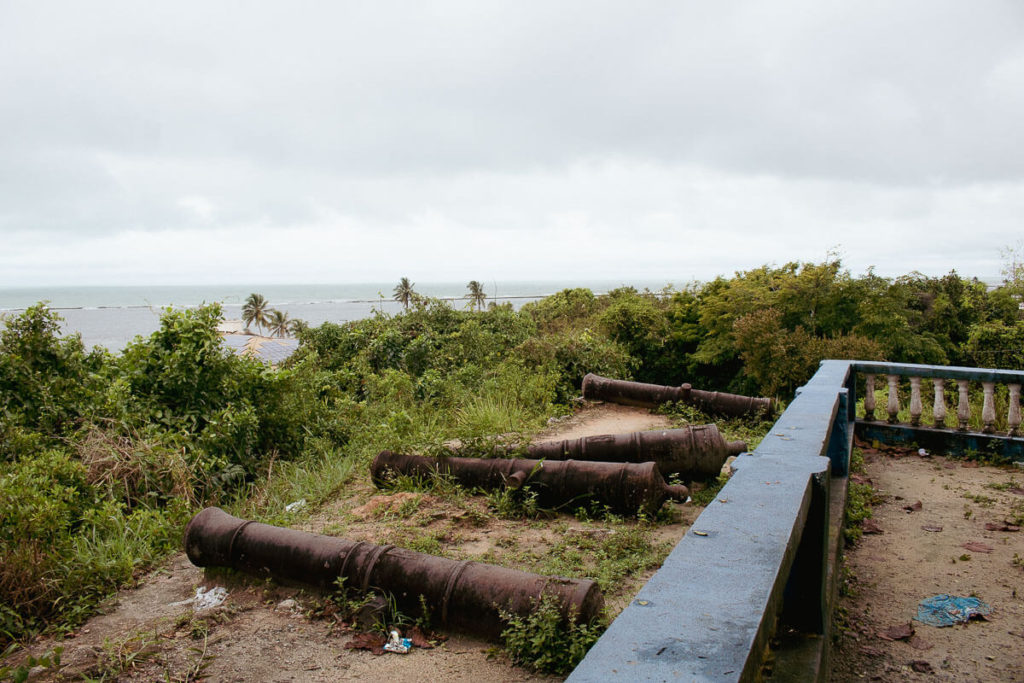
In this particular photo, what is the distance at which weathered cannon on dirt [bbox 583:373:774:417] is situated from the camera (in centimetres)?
843

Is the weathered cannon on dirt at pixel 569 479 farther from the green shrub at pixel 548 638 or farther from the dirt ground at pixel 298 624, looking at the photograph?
the green shrub at pixel 548 638

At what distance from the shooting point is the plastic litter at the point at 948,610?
3141mm

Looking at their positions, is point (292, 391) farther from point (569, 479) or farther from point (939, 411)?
point (939, 411)

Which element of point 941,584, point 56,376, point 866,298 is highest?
point 866,298

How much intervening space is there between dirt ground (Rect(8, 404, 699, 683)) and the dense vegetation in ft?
1.46

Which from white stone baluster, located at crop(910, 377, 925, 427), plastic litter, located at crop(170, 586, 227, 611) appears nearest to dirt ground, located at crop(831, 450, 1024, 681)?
white stone baluster, located at crop(910, 377, 925, 427)

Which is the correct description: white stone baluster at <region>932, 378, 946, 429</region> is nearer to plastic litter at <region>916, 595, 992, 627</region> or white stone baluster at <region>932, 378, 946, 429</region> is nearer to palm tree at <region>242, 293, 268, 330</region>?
plastic litter at <region>916, 595, 992, 627</region>

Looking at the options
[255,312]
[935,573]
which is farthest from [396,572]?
[255,312]

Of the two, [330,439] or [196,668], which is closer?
[196,668]

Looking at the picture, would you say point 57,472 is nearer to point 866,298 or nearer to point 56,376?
point 56,376

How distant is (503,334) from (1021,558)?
10.2m

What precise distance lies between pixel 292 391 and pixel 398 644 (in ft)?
20.2

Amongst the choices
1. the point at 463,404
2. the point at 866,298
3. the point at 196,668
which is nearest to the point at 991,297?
the point at 866,298

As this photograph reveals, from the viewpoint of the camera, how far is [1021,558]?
373 cm
